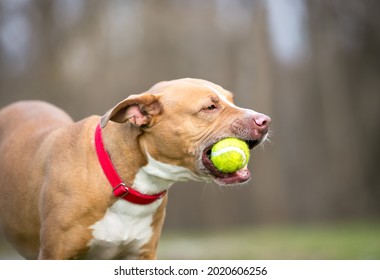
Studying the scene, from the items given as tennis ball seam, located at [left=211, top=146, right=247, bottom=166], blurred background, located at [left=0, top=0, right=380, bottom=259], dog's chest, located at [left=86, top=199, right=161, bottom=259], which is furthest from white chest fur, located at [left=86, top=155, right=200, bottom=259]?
blurred background, located at [left=0, top=0, right=380, bottom=259]

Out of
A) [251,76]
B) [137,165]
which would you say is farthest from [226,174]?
[251,76]

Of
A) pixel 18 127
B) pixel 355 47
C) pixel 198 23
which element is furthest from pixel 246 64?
pixel 18 127

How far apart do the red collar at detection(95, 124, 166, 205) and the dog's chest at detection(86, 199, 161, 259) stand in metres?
0.06

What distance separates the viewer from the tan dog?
199 inches

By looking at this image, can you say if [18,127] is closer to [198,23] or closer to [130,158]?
[130,158]

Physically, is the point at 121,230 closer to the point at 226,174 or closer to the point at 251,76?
the point at 226,174

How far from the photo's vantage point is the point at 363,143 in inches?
790

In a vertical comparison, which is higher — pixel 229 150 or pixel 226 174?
pixel 229 150

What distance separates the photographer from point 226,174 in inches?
199

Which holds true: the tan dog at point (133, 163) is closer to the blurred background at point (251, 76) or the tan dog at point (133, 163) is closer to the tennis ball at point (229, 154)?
the tennis ball at point (229, 154)

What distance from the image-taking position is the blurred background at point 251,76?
1789 centimetres

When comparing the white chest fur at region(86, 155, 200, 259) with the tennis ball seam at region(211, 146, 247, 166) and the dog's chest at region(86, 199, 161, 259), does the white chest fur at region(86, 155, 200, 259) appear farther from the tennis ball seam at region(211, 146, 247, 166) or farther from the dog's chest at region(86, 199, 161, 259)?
the tennis ball seam at region(211, 146, 247, 166)

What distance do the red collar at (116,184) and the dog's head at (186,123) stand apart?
0.27 metres

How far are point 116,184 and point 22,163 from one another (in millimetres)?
1155
